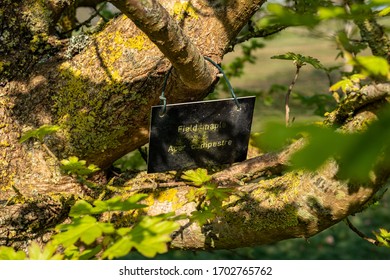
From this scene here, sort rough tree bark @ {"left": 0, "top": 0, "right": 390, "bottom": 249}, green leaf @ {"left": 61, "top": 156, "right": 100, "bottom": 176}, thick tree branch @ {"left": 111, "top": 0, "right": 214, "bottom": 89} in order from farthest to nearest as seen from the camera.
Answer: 1. rough tree bark @ {"left": 0, "top": 0, "right": 390, "bottom": 249}
2. green leaf @ {"left": 61, "top": 156, "right": 100, "bottom": 176}
3. thick tree branch @ {"left": 111, "top": 0, "right": 214, "bottom": 89}

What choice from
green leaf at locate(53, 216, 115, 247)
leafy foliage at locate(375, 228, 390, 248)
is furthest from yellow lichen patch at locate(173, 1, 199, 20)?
leafy foliage at locate(375, 228, 390, 248)

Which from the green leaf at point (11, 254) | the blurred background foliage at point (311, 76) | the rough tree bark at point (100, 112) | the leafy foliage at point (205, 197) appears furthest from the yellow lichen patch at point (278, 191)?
the green leaf at point (11, 254)

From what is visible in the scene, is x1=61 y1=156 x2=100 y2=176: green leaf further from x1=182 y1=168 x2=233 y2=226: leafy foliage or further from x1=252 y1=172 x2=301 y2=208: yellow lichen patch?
x1=252 y1=172 x2=301 y2=208: yellow lichen patch

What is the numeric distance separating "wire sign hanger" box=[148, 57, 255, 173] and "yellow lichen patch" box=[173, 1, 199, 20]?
0.18 m

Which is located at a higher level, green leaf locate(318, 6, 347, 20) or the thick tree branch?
green leaf locate(318, 6, 347, 20)

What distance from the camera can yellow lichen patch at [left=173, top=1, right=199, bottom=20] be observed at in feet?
6.13

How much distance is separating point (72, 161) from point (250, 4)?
0.89 meters

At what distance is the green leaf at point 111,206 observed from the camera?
1271mm

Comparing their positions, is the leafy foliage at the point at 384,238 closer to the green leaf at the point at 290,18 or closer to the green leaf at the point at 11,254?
the green leaf at the point at 11,254

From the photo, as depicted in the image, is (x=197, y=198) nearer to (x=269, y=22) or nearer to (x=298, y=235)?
(x=298, y=235)

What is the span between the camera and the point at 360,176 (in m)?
0.55

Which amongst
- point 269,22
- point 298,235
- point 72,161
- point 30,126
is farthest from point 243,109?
point 269,22

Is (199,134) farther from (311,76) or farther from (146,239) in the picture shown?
(311,76)
